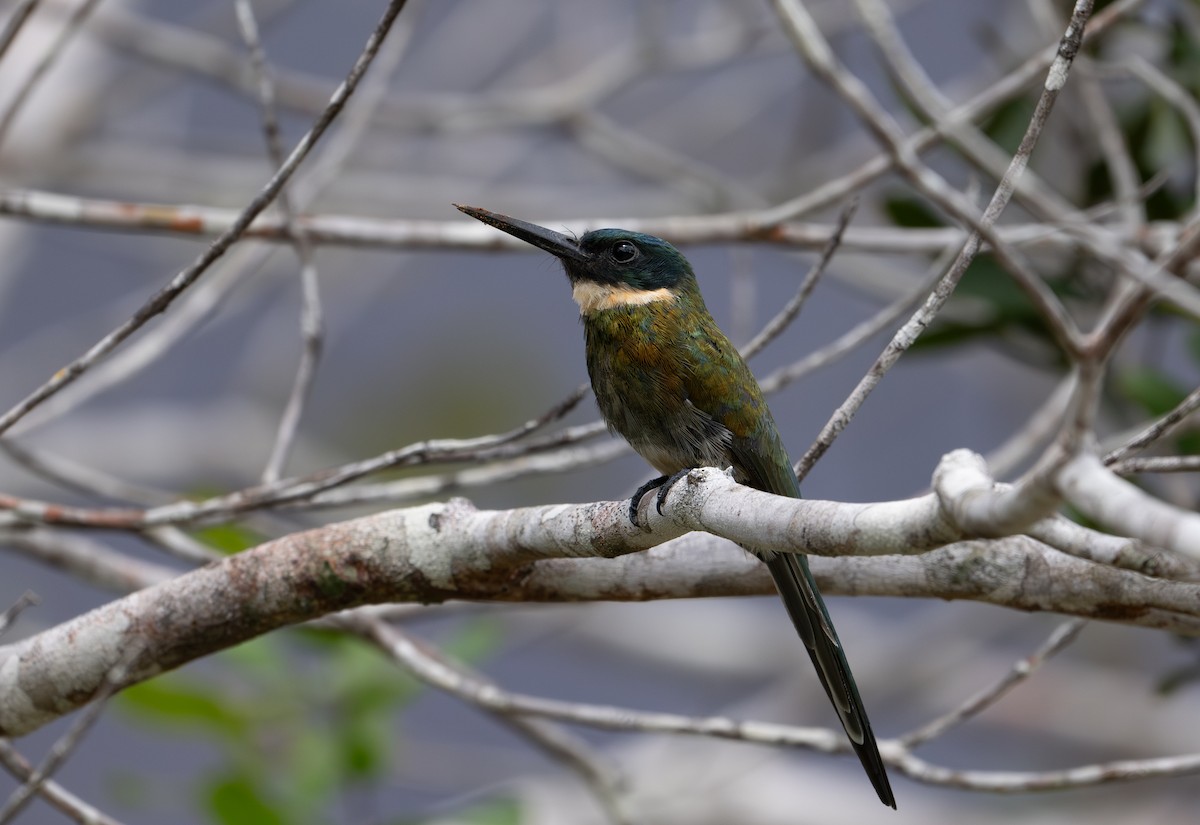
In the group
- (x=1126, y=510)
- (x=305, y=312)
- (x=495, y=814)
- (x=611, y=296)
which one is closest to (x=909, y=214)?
(x=611, y=296)

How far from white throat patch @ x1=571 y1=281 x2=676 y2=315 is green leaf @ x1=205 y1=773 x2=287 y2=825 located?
136 cm

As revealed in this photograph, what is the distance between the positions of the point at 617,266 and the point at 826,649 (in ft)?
3.42

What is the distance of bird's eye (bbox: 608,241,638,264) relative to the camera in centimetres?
290

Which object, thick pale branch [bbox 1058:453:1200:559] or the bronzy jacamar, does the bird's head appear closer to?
the bronzy jacamar

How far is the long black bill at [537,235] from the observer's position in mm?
2504

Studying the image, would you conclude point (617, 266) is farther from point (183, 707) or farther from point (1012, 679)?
point (183, 707)

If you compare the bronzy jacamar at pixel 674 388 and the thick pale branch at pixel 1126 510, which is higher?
the bronzy jacamar at pixel 674 388

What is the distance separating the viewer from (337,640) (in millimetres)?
3545

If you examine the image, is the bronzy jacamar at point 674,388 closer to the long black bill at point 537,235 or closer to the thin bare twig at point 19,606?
the long black bill at point 537,235

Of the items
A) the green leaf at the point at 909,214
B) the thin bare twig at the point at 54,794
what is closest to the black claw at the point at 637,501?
the thin bare twig at the point at 54,794

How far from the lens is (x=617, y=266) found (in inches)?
114

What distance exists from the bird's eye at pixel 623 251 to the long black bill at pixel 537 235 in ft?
0.20

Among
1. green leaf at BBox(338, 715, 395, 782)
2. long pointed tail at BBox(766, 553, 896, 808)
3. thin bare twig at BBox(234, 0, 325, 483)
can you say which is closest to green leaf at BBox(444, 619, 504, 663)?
green leaf at BBox(338, 715, 395, 782)

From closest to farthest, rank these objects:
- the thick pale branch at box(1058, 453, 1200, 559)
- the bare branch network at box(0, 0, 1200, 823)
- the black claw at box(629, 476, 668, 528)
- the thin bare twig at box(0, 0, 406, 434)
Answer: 1. the thick pale branch at box(1058, 453, 1200, 559)
2. the bare branch network at box(0, 0, 1200, 823)
3. the black claw at box(629, 476, 668, 528)
4. the thin bare twig at box(0, 0, 406, 434)
